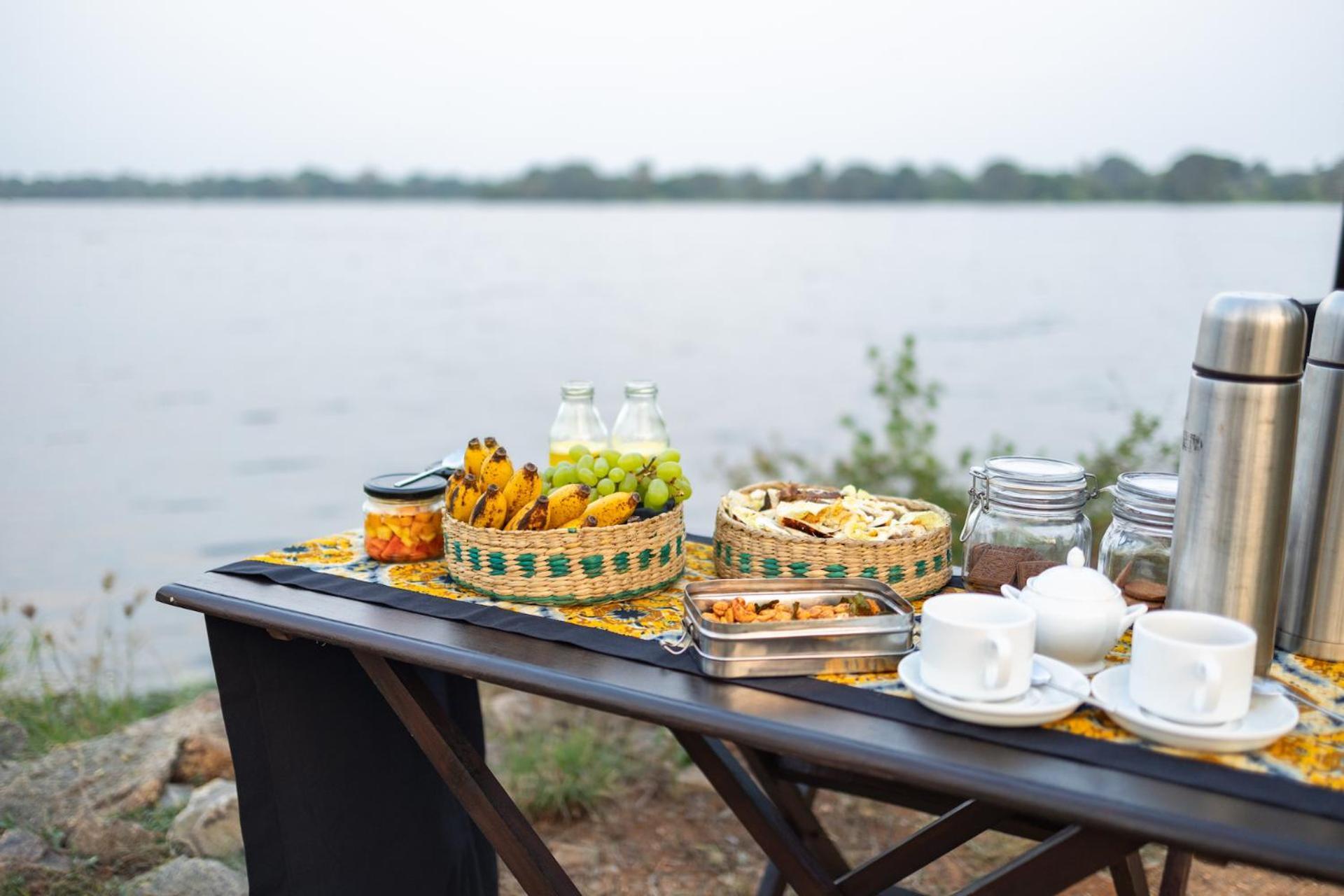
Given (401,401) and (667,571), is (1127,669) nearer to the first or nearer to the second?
(667,571)

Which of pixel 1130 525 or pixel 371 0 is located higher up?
pixel 371 0

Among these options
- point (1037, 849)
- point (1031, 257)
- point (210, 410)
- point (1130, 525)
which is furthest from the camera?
point (210, 410)

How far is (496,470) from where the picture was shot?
5.79ft

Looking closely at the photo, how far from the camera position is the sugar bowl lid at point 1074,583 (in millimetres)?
1312

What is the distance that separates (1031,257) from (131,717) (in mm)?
5210

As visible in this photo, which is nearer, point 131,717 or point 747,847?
point 747,847

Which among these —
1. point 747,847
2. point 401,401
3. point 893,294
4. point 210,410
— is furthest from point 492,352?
point 747,847

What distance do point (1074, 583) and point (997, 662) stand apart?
0.23m

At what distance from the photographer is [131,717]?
360cm

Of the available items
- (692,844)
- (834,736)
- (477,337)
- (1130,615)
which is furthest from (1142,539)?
(477,337)

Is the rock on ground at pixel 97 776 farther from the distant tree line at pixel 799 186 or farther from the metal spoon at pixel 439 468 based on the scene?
the distant tree line at pixel 799 186

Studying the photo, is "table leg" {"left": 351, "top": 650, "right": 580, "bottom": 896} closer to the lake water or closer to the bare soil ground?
the bare soil ground

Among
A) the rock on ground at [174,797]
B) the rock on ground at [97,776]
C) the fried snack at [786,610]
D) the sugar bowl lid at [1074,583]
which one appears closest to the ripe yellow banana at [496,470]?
the fried snack at [786,610]

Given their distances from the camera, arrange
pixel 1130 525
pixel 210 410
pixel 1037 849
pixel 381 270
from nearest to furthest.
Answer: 1. pixel 1037 849
2. pixel 1130 525
3. pixel 210 410
4. pixel 381 270
